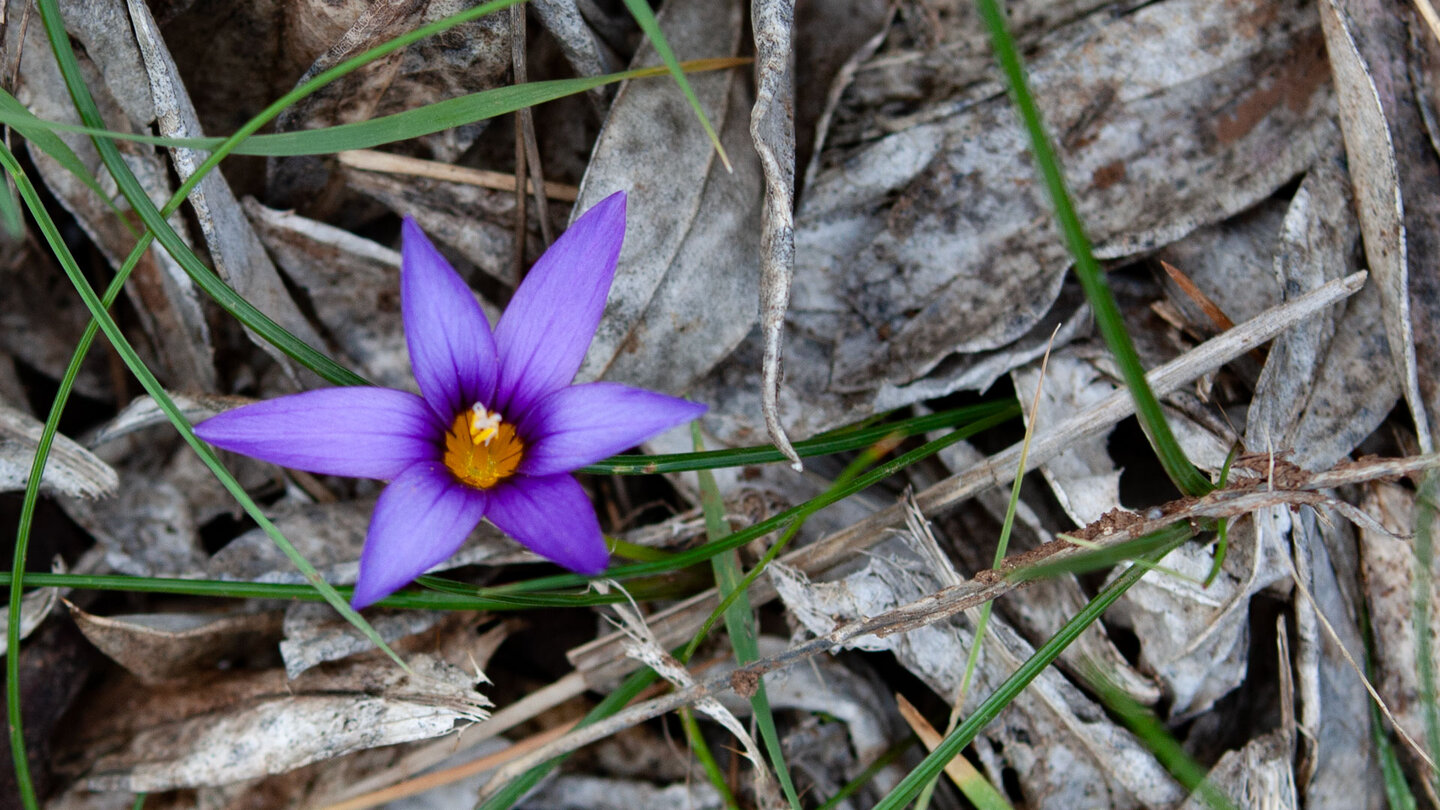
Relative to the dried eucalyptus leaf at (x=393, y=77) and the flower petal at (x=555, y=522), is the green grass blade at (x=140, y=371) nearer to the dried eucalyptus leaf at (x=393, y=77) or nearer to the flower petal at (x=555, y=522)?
the flower petal at (x=555, y=522)

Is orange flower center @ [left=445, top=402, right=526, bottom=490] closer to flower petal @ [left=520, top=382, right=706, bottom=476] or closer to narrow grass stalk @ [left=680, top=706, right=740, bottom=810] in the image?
flower petal @ [left=520, top=382, right=706, bottom=476]

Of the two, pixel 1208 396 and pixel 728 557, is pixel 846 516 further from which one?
pixel 1208 396

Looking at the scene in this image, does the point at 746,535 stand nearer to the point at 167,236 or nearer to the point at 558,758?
the point at 558,758

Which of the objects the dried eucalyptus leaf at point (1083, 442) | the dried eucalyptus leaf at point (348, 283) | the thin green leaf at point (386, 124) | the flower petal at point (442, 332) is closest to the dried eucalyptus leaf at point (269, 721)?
the flower petal at point (442, 332)

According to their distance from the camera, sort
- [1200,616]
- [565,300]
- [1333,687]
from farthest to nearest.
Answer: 1. [1333,687]
2. [1200,616]
3. [565,300]

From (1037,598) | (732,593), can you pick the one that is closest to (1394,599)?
(1037,598)

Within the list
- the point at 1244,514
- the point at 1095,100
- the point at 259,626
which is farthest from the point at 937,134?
the point at 259,626

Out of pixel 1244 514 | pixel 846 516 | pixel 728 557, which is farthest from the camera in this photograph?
pixel 846 516
